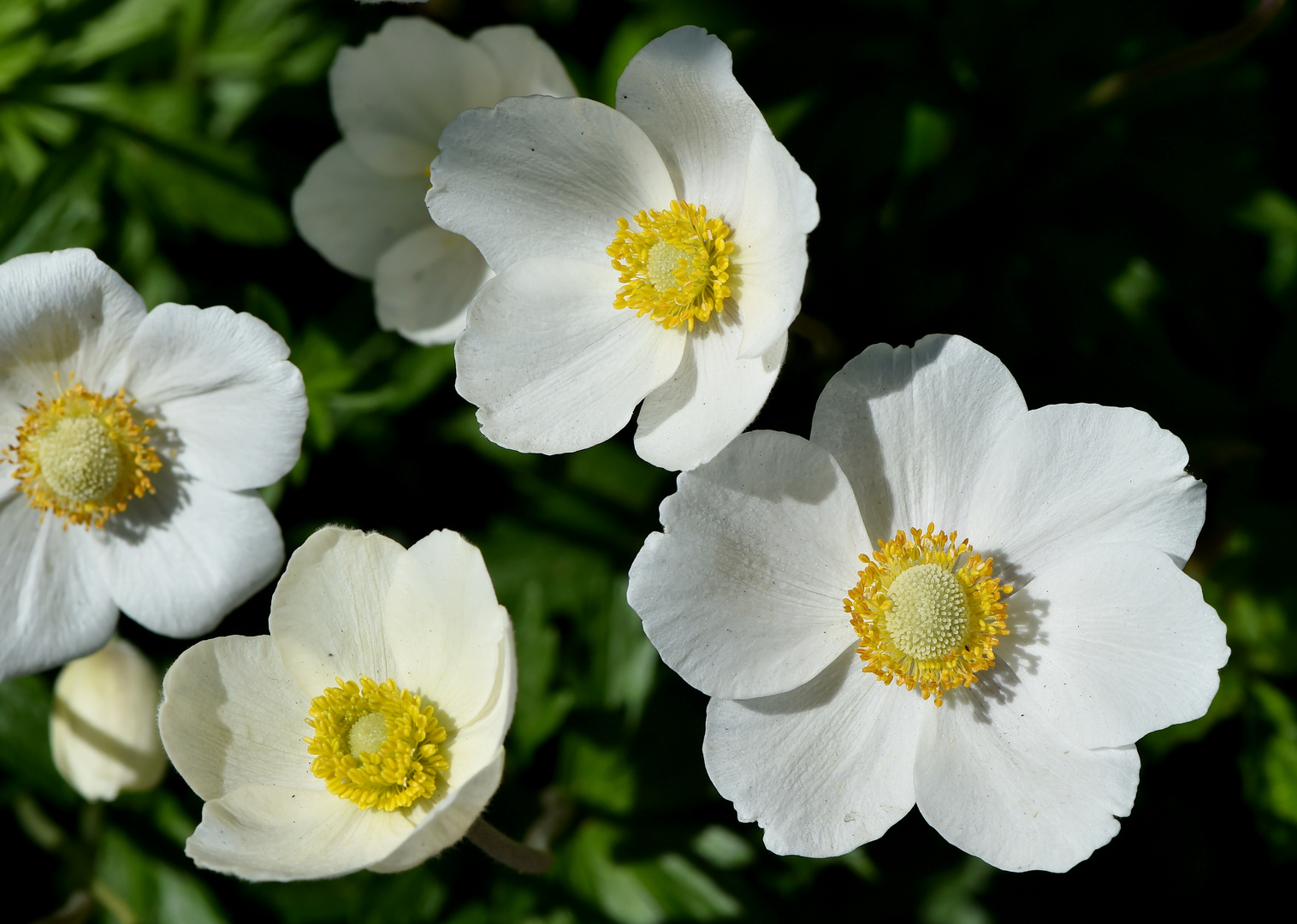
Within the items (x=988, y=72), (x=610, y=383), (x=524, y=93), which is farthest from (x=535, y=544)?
(x=988, y=72)

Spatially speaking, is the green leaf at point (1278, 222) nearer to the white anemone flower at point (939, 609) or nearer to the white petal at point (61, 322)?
the white anemone flower at point (939, 609)

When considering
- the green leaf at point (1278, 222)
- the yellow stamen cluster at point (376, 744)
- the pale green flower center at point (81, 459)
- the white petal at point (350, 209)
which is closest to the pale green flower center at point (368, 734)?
the yellow stamen cluster at point (376, 744)

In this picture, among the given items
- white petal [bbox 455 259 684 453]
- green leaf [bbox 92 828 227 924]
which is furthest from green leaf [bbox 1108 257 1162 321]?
green leaf [bbox 92 828 227 924]

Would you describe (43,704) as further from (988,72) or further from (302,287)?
(988,72)

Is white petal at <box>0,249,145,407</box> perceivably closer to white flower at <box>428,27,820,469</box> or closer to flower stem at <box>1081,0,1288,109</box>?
white flower at <box>428,27,820,469</box>

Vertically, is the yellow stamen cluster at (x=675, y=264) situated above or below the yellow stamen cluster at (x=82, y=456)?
above
